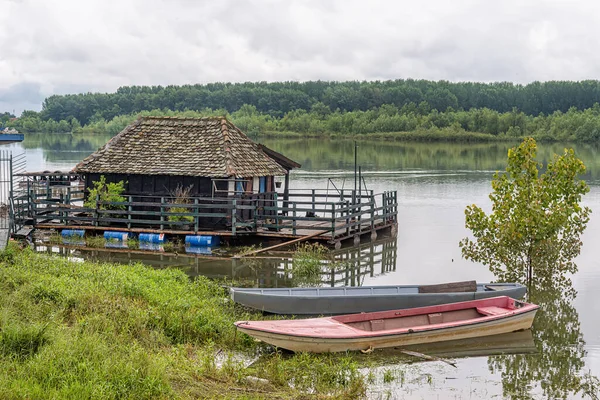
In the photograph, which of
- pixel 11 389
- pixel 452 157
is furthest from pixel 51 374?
pixel 452 157

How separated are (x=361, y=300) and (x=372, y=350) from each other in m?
2.24

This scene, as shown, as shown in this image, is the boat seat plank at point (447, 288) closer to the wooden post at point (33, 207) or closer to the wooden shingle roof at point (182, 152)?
the wooden shingle roof at point (182, 152)

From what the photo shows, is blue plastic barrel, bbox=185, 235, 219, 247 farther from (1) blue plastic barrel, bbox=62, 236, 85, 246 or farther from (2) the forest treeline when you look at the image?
(2) the forest treeline

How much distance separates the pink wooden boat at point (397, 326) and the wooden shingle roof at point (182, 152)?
11662mm

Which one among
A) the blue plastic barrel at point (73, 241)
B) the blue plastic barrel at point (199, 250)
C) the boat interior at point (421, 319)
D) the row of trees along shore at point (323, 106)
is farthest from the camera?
the row of trees along shore at point (323, 106)

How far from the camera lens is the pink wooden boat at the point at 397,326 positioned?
46.2 ft

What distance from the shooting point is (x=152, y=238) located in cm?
2655

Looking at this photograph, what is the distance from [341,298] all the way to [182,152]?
43.2 feet

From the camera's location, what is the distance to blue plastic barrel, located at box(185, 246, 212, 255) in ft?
82.5

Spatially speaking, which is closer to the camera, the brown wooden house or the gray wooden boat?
the gray wooden boat

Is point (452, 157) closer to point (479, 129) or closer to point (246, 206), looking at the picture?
point (479, 129)

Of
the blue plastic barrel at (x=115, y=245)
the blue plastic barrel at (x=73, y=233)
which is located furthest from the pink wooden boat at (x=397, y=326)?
the blue plastic barrel at (x=73, y=233)

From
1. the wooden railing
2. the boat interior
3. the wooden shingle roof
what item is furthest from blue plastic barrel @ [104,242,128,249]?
the boat interior

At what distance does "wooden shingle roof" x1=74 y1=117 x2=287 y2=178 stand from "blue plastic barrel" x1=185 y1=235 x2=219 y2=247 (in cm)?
206
